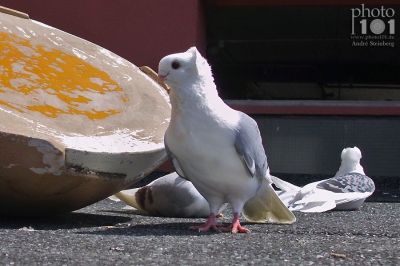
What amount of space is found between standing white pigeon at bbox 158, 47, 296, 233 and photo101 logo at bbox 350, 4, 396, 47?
4.03 meters

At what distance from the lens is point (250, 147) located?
2.90m

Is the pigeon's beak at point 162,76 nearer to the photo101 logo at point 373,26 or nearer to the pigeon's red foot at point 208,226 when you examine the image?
the pigeon's red foot at point 208,226

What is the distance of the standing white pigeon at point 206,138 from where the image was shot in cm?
279

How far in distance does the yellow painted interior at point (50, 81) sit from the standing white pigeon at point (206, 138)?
23.1 inches

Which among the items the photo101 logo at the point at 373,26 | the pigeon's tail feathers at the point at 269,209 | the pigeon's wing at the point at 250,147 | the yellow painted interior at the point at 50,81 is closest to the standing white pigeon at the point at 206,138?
the pigeon's wing at the point at 250,147

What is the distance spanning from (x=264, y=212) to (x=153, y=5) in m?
3.18

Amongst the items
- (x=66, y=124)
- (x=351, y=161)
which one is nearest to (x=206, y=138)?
(x=66, y=124)

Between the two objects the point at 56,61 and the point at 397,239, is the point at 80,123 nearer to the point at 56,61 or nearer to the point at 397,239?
the point at 56,61

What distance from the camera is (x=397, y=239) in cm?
290

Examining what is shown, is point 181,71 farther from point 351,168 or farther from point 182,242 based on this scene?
point 351,168

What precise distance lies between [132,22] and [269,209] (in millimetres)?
3216

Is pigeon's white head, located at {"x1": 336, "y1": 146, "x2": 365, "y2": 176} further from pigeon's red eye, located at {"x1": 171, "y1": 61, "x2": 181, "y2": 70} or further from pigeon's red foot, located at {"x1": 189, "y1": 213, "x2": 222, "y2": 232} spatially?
pigeon's red eye, located at {"x1": 171, "y1": 61, "x2": 181, "y2": 70}

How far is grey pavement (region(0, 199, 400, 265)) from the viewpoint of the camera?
2223 mm

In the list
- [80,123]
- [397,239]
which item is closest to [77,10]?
[80,123]
